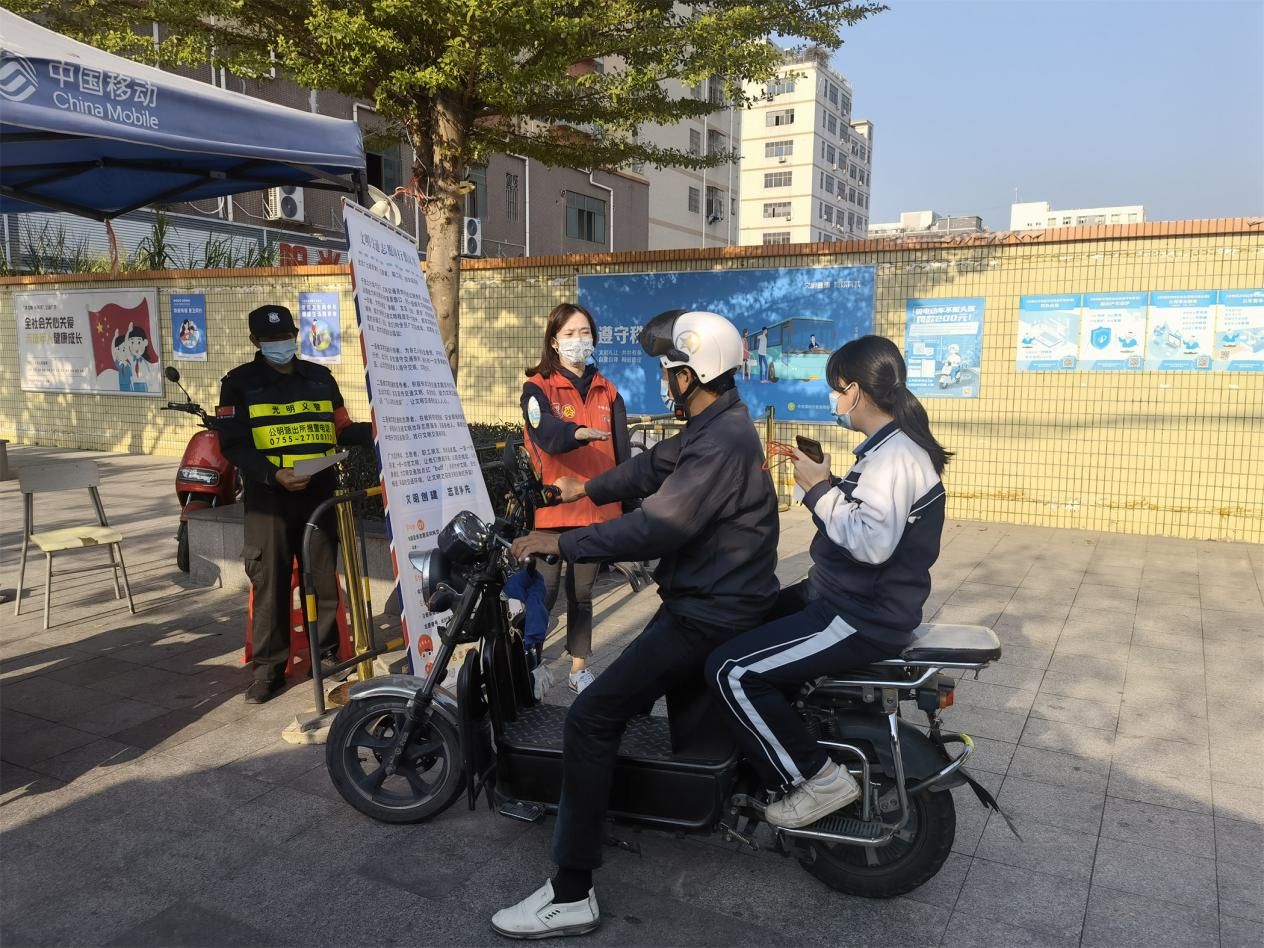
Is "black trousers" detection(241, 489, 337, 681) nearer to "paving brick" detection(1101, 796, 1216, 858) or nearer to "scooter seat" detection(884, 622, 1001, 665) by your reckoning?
"scooter seat" detection(884, 622, 1001, 665)

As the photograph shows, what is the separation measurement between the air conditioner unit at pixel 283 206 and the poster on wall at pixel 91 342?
293 inches

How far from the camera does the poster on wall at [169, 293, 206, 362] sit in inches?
515

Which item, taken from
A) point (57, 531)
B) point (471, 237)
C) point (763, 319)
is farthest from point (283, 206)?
point (57, 531)

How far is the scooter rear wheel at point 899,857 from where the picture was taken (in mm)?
2803

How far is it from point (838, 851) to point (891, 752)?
1.30 ft

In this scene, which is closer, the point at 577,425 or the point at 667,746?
Result: the point at 667,746

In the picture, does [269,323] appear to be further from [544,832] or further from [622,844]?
[622,844]

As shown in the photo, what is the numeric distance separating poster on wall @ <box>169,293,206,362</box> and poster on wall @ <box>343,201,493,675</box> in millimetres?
9624

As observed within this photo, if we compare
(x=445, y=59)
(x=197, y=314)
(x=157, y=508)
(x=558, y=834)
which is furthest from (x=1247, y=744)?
(x=197, y=314)

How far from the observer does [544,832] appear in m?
3.33

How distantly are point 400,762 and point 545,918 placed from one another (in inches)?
35.5

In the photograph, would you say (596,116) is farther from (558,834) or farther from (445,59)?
(558,834)

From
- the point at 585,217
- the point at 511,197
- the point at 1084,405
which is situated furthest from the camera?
the point at 585,217

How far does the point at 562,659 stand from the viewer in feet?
17.1
